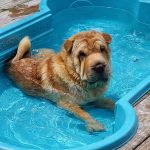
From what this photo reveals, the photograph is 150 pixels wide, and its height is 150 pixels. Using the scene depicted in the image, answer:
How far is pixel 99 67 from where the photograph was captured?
17.0 ft

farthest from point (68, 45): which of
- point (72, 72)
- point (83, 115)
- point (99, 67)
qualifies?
Result: point (83, 115)

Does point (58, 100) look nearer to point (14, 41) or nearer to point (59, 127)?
point (59, 127)

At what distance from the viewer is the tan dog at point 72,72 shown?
17.4 feet

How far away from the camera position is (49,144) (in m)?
5.27

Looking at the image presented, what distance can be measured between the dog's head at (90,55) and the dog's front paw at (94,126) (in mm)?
530

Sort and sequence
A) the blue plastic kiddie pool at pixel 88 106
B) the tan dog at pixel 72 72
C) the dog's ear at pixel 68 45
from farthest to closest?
the dog's ear at pixel 68 45, the tan dog at pixel 72 72, the blue plastic kiddie pool at pixel 88 106

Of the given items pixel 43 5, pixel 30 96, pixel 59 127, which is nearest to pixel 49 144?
pixel 59 127

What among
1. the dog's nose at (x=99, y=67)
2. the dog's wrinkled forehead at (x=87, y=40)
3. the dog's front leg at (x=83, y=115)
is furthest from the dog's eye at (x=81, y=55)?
the dog's front leg at (x=83, y=115)

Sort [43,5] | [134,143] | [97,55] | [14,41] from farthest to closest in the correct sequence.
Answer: [43,5] → [14,41] → [97,55] → [134,143]

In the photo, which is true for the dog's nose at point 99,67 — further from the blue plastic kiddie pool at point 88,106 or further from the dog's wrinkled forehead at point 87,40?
the blue plastic kiddie pool at point 88,106

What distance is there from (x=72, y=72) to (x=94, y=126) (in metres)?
0.80

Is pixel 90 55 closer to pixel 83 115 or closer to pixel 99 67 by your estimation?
pixel 99 67

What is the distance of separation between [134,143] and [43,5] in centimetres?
403

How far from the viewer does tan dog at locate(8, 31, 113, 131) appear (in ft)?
17.4
